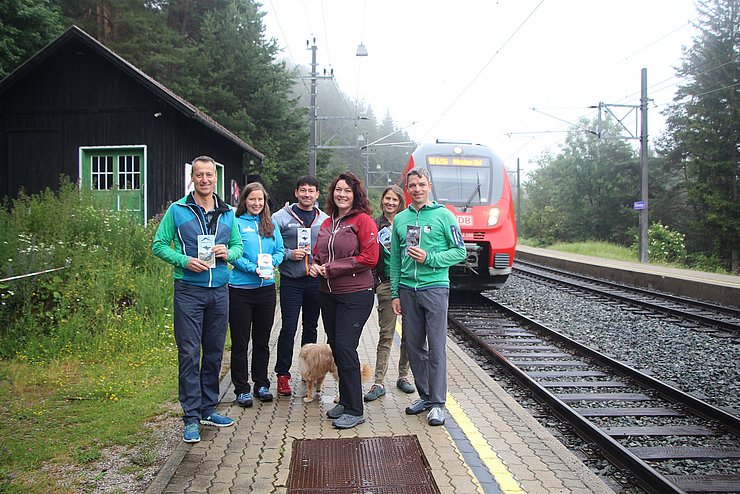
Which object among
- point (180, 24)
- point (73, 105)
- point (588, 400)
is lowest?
point (588, 400)

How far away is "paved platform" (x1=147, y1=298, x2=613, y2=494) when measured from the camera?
3.82 m

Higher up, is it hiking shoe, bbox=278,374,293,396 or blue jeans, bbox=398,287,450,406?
blue jeans, bbox=398,287,450,406

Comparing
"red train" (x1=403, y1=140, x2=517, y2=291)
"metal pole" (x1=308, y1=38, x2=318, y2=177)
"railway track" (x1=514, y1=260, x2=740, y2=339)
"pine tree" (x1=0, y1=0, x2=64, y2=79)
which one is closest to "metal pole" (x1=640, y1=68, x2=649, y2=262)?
"railway track" (x1=514, y1=260, x2=740, y2=339)

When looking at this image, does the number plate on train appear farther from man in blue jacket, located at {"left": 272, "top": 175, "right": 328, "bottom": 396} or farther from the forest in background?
the forest in background

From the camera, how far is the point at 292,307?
5.73m

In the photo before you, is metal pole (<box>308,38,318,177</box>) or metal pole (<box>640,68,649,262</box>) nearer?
metal pole (<box>308,38,318,177</box>)

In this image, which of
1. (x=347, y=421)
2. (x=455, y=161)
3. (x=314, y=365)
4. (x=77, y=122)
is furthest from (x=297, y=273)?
(x=77, y=122)

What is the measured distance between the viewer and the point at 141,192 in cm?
1692

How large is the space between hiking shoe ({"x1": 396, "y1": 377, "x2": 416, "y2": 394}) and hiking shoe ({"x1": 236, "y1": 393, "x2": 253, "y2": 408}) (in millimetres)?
1482

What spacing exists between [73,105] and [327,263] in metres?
15.0

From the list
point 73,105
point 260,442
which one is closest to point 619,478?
point 260,442

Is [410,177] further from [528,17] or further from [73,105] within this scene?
[73,105]

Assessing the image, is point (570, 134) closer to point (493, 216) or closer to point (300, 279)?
point (493, 216)

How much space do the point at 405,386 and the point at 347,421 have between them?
1267mm
